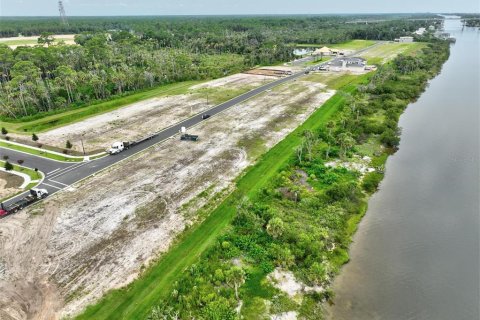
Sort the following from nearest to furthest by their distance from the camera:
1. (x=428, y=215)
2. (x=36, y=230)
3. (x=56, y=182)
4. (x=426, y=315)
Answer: (x=426, y=315) < (x=36, y=230) < (x=428, y=215) < (x=56, y=182)

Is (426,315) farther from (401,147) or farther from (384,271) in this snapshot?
(401,147)

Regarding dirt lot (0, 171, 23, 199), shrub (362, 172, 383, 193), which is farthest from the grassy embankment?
shrub (362, 172, 383, 193)

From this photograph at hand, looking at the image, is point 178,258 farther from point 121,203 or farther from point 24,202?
point 24,202

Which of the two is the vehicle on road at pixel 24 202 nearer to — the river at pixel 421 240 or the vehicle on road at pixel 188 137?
the vehicle on road at pixel 188 137

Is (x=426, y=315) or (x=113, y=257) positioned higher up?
(x=113, y=257)

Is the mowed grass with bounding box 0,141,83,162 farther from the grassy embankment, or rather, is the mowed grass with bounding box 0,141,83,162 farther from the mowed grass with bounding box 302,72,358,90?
the mowed grass with bounding box 302,72,358,90

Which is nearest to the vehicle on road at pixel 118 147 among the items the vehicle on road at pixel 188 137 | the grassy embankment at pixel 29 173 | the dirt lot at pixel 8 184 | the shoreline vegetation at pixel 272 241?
the vehicle on road at pixel 188 137

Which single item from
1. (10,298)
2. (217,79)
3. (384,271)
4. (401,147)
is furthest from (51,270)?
(217,79)
